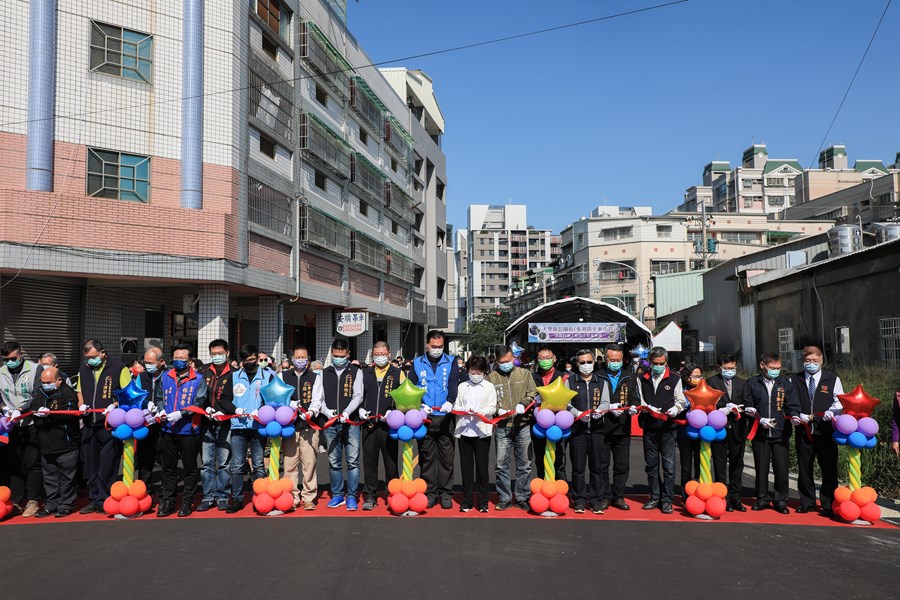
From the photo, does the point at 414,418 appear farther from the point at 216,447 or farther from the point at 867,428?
the point at 867,428

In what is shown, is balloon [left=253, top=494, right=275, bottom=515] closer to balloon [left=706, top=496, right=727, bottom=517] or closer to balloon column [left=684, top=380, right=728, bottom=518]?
balloon column [left=684, top=380, right=728, bottom=518]

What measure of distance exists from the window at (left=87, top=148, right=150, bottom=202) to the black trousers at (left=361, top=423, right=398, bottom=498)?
12.7 meters

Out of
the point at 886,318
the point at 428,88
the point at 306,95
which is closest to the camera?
the point at 886,318

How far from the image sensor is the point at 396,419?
27.8 feet

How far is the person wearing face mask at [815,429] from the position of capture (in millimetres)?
8344

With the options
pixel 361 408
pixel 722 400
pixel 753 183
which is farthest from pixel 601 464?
pixel 753 183

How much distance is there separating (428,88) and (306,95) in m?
22.6

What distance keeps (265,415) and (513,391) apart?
2876 mm

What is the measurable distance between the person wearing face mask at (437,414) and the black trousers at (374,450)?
38 cm

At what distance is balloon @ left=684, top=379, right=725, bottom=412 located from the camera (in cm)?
845

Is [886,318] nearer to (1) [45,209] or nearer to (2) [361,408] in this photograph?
(2) [361,408]

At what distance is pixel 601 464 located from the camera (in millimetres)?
8578

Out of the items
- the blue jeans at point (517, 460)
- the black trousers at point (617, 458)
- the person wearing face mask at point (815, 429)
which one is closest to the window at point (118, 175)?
the blue jeans at point (517, 460)

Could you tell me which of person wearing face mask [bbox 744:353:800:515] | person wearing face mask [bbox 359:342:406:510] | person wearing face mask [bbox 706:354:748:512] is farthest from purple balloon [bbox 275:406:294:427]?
person wearing face mask [bbox 744:353:800:515]
